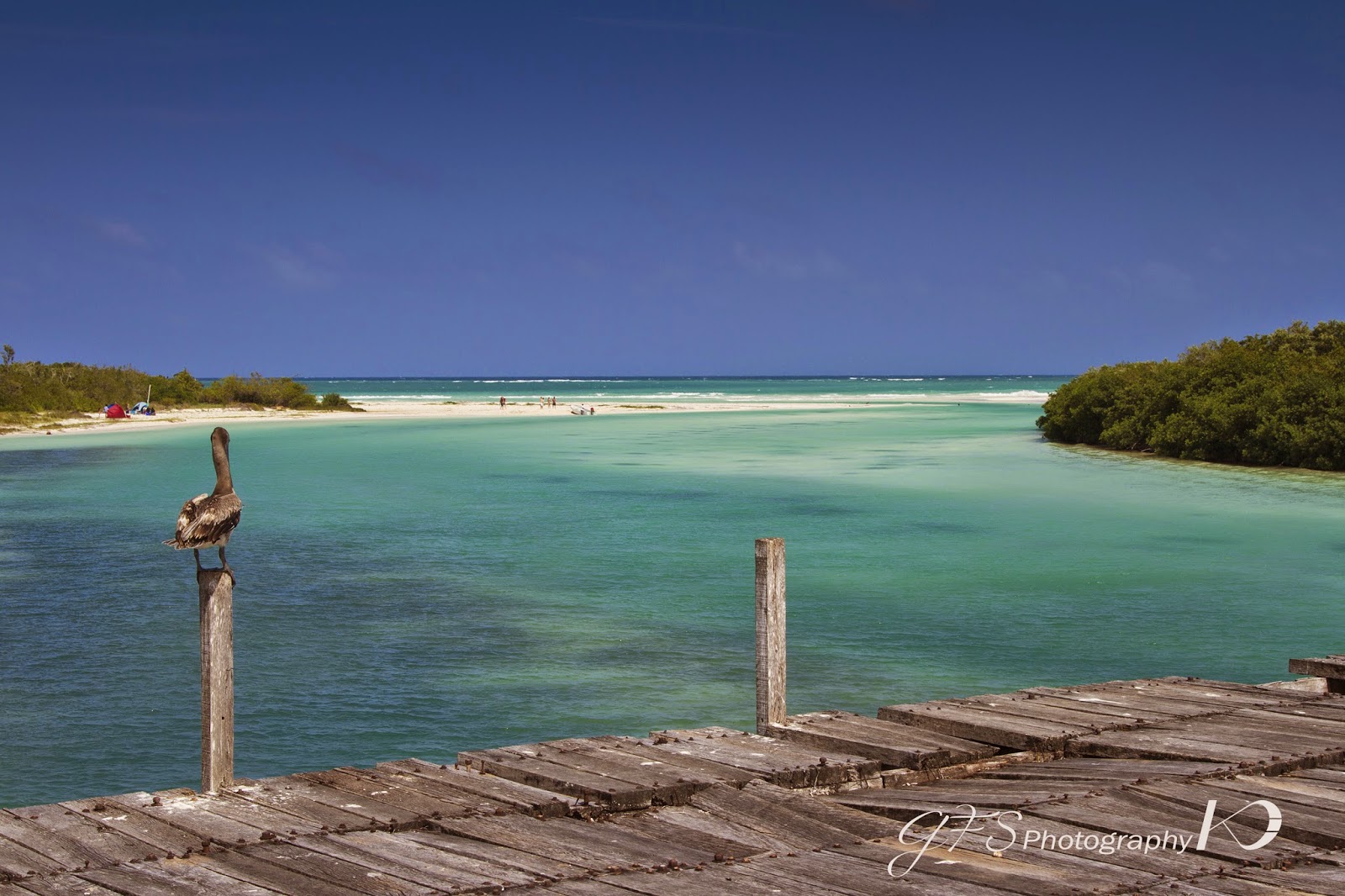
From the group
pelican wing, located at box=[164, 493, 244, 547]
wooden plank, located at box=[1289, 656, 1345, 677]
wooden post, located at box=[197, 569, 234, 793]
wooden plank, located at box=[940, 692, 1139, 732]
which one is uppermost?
pelican wing, located at box=[164, 493, 244, 547]

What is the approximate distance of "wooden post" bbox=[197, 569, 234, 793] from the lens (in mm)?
5977

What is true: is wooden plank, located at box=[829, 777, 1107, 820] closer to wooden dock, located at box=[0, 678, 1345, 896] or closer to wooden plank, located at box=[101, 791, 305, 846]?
wooden dock, located at box=[0, 678, 1345, 896]

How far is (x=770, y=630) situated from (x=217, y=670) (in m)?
2.92

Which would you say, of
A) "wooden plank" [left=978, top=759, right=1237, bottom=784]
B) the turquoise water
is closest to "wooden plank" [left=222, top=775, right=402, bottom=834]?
"wooden plank" [left=978, top=759, right=1237, bottom=784]

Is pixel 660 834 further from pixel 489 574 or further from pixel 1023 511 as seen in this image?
pixel 1023 511

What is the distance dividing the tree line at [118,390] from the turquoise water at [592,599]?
30.0 meters

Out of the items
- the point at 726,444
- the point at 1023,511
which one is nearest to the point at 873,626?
the point at 1023,511

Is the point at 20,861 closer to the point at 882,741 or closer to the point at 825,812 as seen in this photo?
the point at 825,812

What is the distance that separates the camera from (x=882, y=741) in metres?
6.75

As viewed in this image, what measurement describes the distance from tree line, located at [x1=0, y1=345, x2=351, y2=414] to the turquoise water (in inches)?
1180

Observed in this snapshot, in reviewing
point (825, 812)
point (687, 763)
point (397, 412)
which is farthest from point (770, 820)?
point (397, 412)

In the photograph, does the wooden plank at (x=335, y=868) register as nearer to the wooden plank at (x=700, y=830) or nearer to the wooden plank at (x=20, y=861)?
the wooden plank at (x=20, y=861)

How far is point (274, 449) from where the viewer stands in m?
44.2

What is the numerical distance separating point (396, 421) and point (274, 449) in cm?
2246
